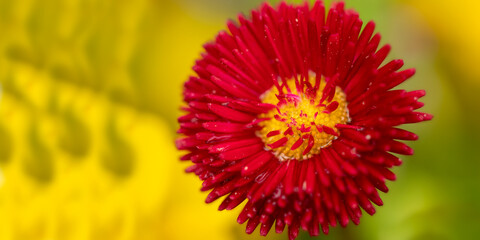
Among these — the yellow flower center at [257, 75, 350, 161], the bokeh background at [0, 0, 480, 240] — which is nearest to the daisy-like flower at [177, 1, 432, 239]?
the yellow flower center at [257, 75, 350, 161]

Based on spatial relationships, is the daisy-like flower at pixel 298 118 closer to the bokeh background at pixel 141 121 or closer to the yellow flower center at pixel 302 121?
the yellow flower center at pixel 302 121

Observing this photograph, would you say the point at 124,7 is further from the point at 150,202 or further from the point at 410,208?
the point at 410,208

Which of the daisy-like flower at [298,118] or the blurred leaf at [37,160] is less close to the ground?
the blurred leaf at [37,160]

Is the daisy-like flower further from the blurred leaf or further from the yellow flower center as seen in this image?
the blurred leaf

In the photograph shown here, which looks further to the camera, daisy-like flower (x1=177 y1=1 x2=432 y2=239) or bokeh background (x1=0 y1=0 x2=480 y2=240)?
bokeh background (x1=0 y1=0 x2=480 y2=240)

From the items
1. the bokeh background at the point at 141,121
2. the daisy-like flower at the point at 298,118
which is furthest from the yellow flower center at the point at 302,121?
the bokeh background at the point at 141,121

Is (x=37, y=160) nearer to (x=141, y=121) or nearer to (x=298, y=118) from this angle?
(x=141, y=121)

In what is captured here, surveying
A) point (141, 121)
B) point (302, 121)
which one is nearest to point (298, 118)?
point (302, 121)
